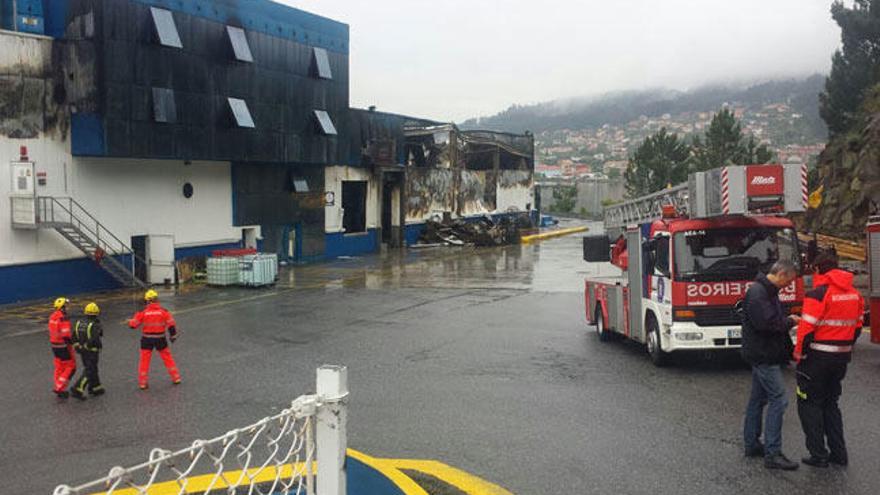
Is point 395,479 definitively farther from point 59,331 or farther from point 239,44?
point 239,44

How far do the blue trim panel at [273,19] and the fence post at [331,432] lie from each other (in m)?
24.8

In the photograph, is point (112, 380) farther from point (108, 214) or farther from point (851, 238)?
point (851, 238)

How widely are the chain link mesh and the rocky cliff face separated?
23.5 m

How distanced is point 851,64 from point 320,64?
29392 mm

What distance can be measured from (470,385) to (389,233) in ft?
109

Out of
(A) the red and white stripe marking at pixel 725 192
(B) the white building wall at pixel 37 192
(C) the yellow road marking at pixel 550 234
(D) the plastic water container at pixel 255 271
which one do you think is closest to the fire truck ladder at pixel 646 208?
(A) the red and white stripe marking at pixel 725 192

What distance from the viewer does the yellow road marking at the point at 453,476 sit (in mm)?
7035

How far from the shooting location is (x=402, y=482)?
6.87 m

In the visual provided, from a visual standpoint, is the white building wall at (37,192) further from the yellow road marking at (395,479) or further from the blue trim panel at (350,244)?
the yellow road marking at (395,479)

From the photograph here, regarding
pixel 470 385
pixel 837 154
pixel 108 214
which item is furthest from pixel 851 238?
pixel 108 214

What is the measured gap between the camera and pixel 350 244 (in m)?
40.5

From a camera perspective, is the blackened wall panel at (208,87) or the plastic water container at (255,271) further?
the plastic water container at (255,271)

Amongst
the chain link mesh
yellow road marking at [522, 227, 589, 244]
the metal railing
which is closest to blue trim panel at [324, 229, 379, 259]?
yellow road marking at [522, 227, 589, 244]

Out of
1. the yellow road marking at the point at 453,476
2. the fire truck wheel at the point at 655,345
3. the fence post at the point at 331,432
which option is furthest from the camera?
the fire truck wheel at the point at 655,345
